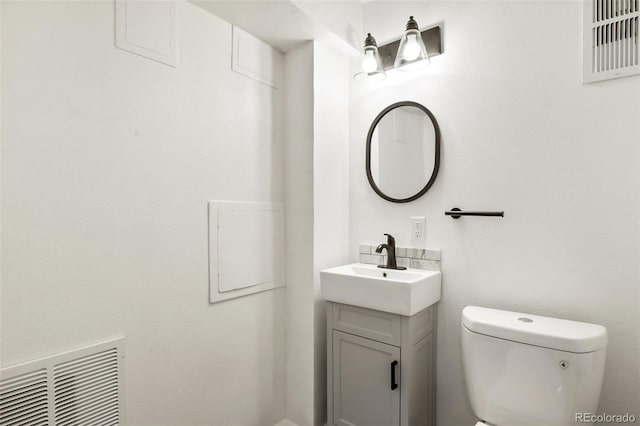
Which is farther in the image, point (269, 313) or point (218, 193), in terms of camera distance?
point (269, 313)

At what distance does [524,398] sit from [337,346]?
79 centimetres

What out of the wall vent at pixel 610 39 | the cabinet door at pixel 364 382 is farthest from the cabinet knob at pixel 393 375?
the wall vent at pixel 610 39

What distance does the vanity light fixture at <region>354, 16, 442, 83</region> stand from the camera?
5.36 feet

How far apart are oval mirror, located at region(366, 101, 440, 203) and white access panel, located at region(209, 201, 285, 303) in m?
0.58

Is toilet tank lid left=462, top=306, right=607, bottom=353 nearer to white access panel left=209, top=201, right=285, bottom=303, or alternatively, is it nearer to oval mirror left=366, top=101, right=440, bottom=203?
oval mirror left=366, top=101, right=440, bottom=203

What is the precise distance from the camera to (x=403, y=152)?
1.85 metres

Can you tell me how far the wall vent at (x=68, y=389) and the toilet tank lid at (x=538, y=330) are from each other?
134cm

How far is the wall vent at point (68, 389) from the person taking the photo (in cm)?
105

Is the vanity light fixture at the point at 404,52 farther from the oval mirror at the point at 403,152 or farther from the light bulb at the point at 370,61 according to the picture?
the oval mirror at the point at 403,152

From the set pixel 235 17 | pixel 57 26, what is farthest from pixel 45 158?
pixel 235 17

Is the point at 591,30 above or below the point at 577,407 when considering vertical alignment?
above

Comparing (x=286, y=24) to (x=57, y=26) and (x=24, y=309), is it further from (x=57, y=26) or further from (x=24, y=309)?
(x=24, y=309)

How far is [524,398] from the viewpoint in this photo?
4.05ft

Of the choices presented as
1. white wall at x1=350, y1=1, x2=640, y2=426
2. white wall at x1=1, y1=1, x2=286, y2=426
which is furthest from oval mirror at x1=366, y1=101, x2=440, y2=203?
white wall at x1=1, y1=1, x2=286, y2=426
